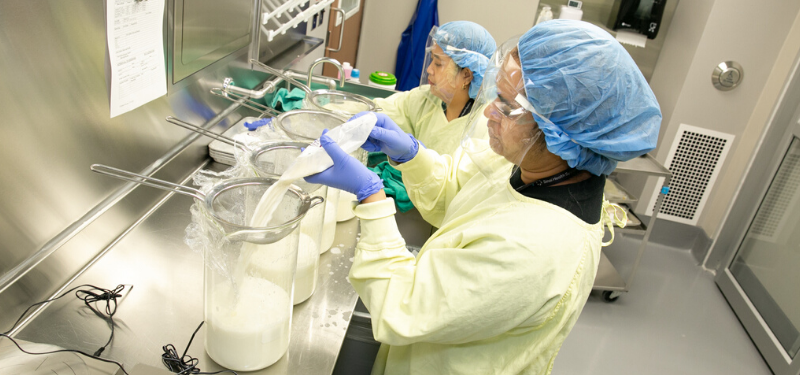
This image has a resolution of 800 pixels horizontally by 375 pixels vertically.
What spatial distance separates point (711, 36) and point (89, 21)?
328cm

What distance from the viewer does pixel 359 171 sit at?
105 cm

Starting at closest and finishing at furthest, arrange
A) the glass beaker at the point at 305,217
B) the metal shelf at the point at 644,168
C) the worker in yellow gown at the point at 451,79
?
1. the glass beaker at the point at 305,217
2. the worker in yellow gown at the point at 451,79
3. the metal shelf at the point at 644,168

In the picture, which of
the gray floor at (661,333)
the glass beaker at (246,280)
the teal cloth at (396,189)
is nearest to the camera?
the glass beaker at (246,280)

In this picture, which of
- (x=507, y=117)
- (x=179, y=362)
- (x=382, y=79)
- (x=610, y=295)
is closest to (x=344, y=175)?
(x=507, y=117)

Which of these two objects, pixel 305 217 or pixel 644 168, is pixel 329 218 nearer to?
pixel 305 217

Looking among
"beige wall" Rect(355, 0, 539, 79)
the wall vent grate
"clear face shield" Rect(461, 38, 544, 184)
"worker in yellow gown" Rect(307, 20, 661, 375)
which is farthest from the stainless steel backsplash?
the wall vent grate

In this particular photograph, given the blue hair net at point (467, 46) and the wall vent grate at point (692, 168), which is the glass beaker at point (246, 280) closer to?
the blue hair net at point (467, 46)

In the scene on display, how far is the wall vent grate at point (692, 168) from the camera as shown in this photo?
329 cm

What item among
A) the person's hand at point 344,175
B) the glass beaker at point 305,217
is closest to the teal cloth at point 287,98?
the glass beaker at point 305,217

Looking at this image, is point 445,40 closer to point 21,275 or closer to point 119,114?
point 119,114

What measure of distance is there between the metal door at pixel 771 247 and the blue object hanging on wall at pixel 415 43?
7.75 ft

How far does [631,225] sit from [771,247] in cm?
80

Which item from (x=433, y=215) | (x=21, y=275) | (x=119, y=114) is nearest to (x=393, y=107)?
(x=433, y=215)

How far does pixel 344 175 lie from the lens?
3.42ft
